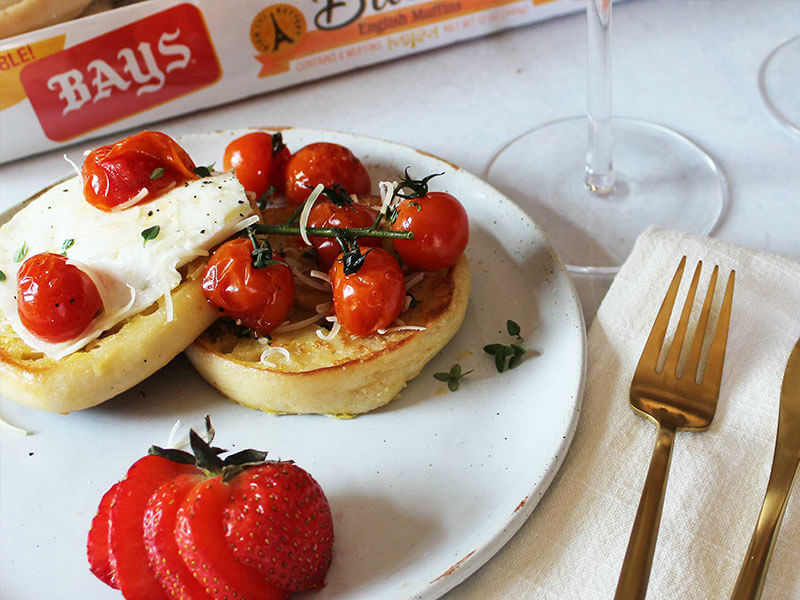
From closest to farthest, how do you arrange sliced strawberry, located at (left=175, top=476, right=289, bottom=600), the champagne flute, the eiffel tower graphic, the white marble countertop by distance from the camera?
1. sliced strawberry, located at (left=175, top=476, right=289, bottom=600)
2. the champagne flute
3. the white marble countertop
4. the eiffel tower graphic

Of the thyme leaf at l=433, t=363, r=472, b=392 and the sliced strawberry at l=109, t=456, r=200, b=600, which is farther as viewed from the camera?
the thyme leaf at l=433, t=363, r=472, b=392

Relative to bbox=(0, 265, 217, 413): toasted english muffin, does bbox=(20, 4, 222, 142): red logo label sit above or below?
above

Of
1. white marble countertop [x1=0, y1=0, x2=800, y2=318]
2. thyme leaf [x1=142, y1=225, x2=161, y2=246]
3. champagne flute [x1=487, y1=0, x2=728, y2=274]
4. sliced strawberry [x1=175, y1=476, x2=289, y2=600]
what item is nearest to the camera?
sliced strawberry [x1=175, y1=476, x2=289, y2=600]

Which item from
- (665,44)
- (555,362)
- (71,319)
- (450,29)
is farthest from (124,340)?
(665,44)

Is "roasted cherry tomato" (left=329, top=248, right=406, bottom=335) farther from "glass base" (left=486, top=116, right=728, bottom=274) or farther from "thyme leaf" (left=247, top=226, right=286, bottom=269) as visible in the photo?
"glass base" (left=486, top=116, right=728, bottom=274)

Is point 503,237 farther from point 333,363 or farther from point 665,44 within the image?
point 665,44

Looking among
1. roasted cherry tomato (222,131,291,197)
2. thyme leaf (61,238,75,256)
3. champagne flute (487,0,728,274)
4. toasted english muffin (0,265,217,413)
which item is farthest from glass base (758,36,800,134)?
thyme leaf (61,238,75,256)
